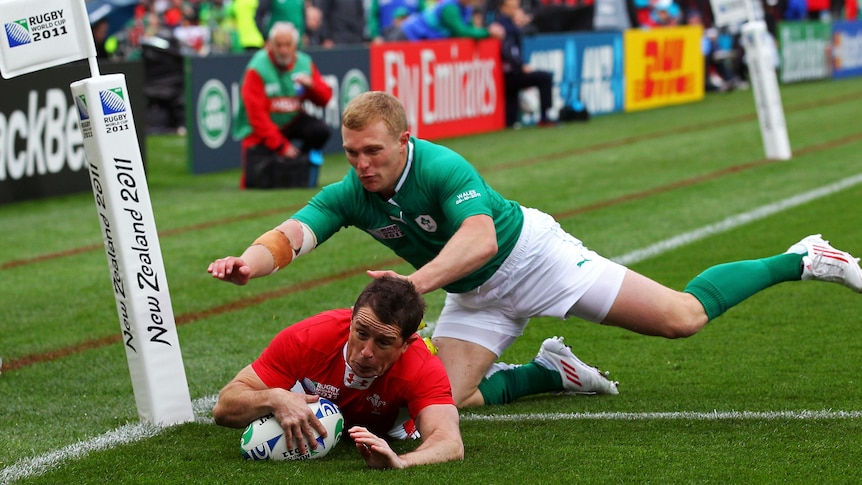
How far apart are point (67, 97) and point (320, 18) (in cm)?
880

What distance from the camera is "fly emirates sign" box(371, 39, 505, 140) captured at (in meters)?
18.3

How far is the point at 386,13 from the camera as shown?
2558 cm

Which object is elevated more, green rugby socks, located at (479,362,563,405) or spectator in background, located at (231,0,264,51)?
spectator in background, located at (231,0,264,51)

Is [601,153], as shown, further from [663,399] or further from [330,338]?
[330,338]

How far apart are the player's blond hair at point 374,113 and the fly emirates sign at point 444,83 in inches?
495

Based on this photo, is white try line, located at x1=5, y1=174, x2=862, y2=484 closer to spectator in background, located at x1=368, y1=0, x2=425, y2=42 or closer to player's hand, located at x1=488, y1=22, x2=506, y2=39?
player's hand, located at x1=488, y1=22, x2=506, y2=39

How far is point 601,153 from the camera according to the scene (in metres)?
16.8

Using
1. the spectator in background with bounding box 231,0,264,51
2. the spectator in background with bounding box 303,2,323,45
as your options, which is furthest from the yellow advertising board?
the spectator in background with bounding box 231,0,264,51

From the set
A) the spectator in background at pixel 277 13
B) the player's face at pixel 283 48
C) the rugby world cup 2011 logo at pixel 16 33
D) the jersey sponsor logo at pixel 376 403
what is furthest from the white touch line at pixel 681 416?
the spectator in background at pixel 277 13

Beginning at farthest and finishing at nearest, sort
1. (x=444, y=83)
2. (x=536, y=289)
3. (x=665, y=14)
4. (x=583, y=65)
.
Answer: (x=665, y=14)
(x=583, y=65)
(x=444, y=83)
(x=536, y=289)

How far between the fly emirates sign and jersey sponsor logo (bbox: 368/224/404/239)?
12216mm

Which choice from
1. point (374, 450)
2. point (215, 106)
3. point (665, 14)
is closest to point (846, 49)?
point (665, 14)

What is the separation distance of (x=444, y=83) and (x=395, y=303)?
14.9 meters

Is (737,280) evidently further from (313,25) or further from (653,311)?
(313,25)
